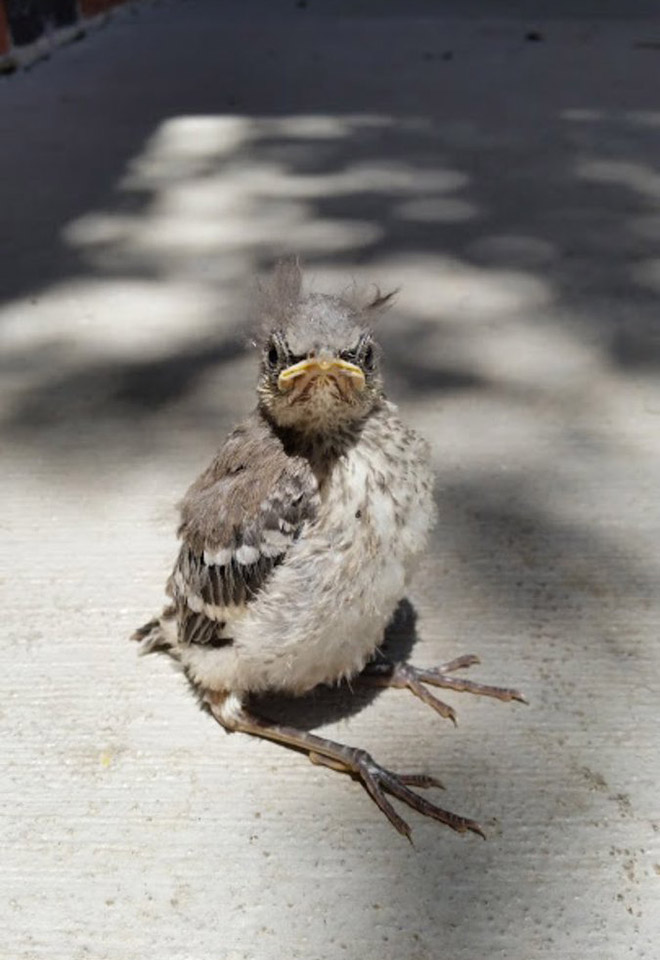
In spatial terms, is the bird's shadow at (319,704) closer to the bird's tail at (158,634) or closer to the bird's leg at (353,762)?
the bird's leg at (353,762)

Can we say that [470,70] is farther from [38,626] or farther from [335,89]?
[38,626]

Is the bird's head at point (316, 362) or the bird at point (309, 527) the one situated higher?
the bird's head at point (316, 362)

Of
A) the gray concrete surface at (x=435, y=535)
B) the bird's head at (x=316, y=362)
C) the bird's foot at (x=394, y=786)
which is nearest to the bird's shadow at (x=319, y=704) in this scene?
the gray concrete surface at (x=435, y=535)

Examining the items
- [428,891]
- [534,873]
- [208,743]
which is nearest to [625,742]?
[534,873]

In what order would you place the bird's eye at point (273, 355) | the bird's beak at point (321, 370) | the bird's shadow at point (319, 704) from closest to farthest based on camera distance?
the bird's beak at point (321, 370) → the bird's eye at point (273, 355) → the bird's shadow at point (319, 704)

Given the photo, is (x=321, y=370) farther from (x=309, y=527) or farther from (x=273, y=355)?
(x=309, y=527)

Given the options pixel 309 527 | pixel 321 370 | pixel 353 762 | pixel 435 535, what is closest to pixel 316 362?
pixel 321 370
